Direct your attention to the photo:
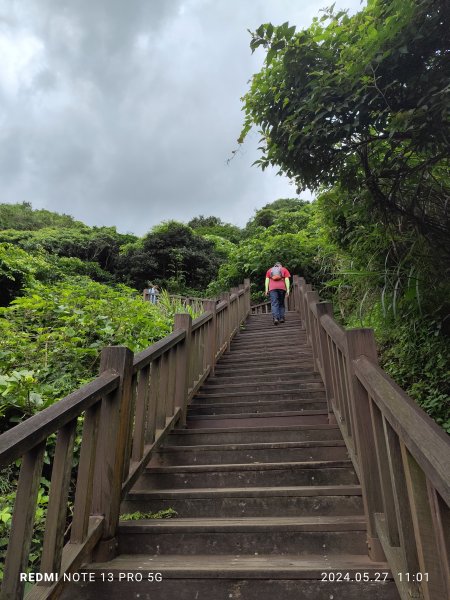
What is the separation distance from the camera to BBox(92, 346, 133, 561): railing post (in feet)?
5.98

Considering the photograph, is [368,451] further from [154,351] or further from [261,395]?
[261,395]

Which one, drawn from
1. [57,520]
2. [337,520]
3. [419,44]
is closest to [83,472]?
[57,520]

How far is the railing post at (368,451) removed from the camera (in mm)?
1685

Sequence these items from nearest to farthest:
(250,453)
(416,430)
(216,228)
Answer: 1. (416,430)
2. (250,453)
3. (216,228)

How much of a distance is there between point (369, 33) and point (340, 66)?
31 centimetres

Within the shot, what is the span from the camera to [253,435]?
3014mm

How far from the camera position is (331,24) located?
8.25 ft

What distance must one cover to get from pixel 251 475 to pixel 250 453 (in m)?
0.30

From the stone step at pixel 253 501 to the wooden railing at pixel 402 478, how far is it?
390mm

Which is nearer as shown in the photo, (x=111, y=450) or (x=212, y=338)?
(x=111, y=450)

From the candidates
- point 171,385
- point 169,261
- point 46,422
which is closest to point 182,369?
point 171,385

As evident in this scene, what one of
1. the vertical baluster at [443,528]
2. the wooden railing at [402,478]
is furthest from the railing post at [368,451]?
the vertical baluster at [443,528]

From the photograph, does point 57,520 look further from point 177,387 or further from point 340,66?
point 340,66

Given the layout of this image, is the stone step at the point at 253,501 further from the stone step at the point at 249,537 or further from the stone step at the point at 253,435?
the stone step at the point at 253,435
